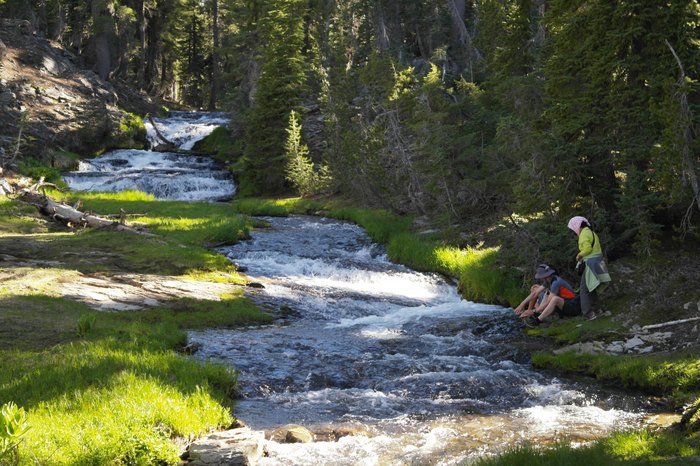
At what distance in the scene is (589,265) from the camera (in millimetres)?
13117

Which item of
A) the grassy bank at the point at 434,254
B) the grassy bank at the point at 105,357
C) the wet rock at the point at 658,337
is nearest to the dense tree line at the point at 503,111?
the grassy bank at the point at 434,254

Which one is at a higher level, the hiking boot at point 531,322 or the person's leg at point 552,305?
the person's leg at point 552,305

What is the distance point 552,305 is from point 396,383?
523 centimetres

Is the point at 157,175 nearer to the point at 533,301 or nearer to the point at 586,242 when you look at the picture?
the point at 533,301

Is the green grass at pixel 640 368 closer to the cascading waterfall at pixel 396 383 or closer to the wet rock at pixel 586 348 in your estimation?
the wet rock at pixel 586 348

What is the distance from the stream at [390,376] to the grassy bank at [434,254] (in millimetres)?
591

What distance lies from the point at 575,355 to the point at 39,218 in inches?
779

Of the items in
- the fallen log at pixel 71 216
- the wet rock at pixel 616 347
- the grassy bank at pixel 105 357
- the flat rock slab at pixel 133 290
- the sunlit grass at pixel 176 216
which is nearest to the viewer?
the grassy bank at pixel 105 357

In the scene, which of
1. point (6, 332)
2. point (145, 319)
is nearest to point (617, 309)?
point (145, 319)

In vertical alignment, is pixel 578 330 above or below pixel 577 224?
below

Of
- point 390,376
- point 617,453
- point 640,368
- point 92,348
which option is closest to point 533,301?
point 640,368

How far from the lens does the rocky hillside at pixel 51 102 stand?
40.6 meters

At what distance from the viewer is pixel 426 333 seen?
44.9ft

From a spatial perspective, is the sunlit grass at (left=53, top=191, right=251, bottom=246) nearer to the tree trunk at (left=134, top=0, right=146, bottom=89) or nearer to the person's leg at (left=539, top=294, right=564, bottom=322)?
the person's leg at (left=539, top=294, right=564, bottom=322)
